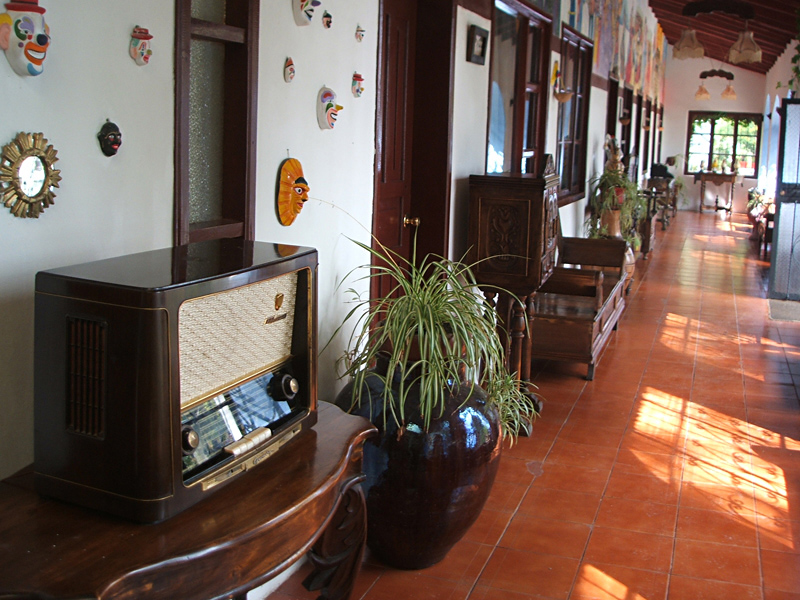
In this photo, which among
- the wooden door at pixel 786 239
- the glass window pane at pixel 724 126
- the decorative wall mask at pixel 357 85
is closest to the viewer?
the decorative wall mask at pixel 357 85

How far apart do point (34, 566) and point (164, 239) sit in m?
1.03

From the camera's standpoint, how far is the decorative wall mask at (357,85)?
3.24 meters

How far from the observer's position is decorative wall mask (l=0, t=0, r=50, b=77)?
5.09ft

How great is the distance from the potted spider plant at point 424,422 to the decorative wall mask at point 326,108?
0.54 m

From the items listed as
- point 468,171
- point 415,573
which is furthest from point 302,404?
point 468,171

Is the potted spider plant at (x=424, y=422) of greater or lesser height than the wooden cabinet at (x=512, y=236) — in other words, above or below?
below

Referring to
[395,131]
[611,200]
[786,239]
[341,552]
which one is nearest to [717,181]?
[786,239]

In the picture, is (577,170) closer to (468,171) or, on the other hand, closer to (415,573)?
(468,171)

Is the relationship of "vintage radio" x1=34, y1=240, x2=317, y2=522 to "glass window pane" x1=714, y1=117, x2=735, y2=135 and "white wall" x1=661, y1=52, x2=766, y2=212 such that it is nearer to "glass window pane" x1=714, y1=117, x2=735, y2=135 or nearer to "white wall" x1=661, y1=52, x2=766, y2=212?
"white wall" x1=661, y1=52, x2=766, y2=212

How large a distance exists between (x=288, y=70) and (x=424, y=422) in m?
1.26

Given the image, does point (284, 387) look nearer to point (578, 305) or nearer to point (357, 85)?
point (357, 85)

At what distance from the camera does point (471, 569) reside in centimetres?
308

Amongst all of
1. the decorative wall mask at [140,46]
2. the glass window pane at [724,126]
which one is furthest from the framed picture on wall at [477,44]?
the glass window pane at [724,126]

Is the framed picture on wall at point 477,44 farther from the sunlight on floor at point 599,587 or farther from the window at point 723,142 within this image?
the window at point 723,142
